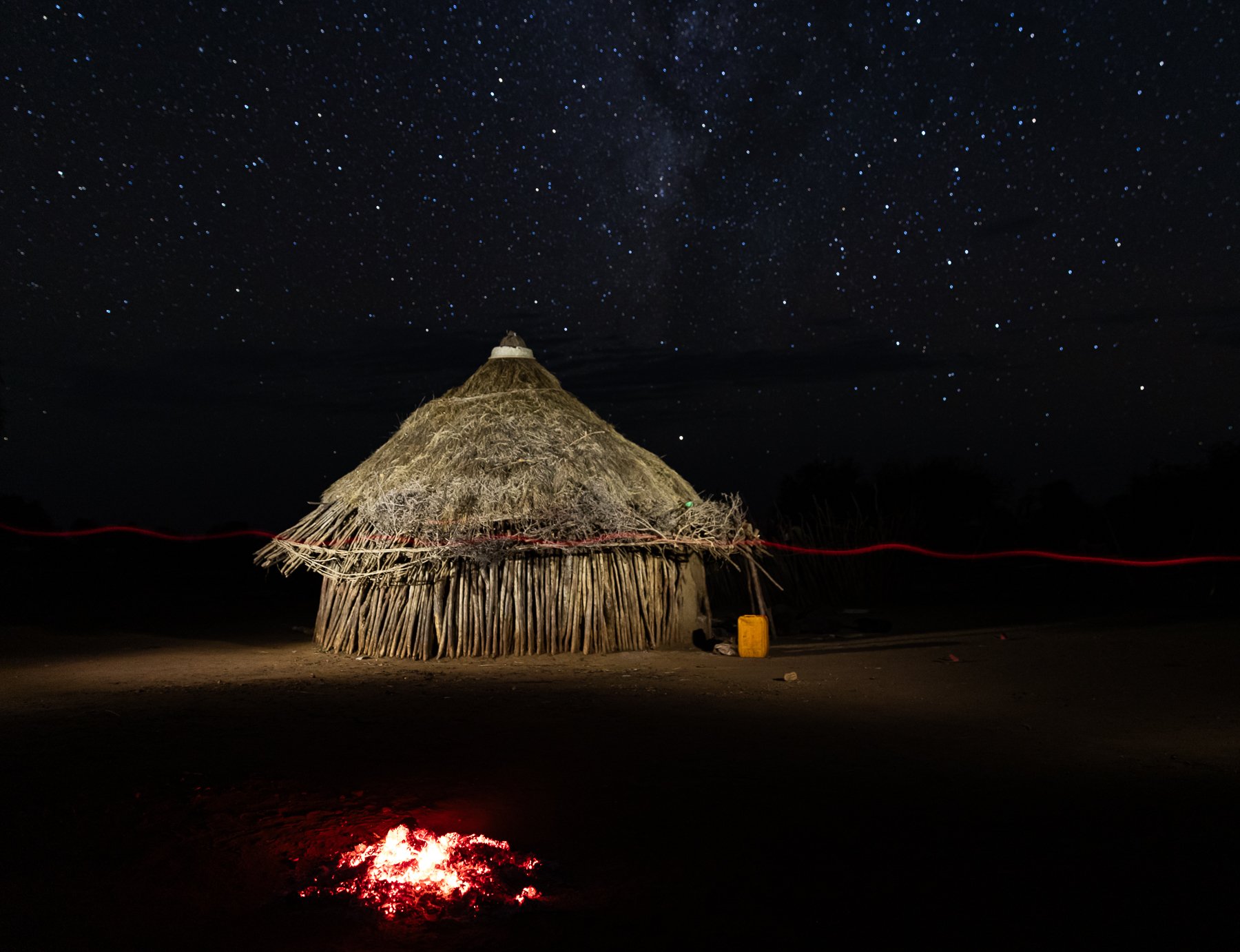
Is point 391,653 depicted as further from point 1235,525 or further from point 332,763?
point 1235,525

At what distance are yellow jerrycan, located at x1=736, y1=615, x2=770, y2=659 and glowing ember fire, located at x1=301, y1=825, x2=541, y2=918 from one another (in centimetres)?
720

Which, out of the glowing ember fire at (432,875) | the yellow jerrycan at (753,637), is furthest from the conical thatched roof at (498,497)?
the glowing ember fire at (432,875)

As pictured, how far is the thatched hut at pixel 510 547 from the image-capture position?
11875mm

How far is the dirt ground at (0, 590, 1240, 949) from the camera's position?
146 inches

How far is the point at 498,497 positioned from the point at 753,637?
3.70 meters

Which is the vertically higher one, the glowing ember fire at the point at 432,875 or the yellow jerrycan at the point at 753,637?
the yellow jerrycan at the point at 753,637

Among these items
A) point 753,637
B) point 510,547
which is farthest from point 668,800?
point 510,547

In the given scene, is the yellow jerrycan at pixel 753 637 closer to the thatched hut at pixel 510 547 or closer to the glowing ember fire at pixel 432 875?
the thatched hut at pixel 510 547

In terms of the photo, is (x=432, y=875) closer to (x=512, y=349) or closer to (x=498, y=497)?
(x=498, y=497)

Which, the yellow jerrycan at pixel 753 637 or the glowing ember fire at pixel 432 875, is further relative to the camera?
the yellow jerrycan at pixel 753 637

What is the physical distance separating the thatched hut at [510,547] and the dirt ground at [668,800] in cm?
183

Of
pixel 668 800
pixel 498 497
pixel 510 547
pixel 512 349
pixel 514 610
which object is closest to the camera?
pixel 668 800

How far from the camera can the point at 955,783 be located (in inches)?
217

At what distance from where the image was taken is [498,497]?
1216 centimetres
